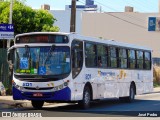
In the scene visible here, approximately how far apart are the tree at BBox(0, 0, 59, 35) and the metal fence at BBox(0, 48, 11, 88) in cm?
1656

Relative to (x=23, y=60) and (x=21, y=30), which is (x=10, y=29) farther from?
(x=21, y=30)

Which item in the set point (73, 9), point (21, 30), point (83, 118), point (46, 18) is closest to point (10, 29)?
point (73, 9)

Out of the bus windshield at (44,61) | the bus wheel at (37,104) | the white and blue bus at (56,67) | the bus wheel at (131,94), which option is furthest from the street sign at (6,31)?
the bus wheel at (131,94)

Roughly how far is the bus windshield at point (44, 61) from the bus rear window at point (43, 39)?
29 centimetres

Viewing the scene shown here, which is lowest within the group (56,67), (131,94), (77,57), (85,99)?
(131,94)

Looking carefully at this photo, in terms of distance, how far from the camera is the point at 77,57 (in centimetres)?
1878

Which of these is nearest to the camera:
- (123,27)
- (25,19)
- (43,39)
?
(43,39)

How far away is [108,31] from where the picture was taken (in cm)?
7912

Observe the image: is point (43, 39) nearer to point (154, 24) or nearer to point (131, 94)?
point (131, 94)

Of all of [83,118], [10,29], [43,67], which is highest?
[10,29]

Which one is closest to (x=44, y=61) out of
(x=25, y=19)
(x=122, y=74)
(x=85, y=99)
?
(x=85, y=99)

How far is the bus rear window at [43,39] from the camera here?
18.6m

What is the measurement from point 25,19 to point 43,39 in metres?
24.5

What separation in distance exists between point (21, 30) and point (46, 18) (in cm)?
375
